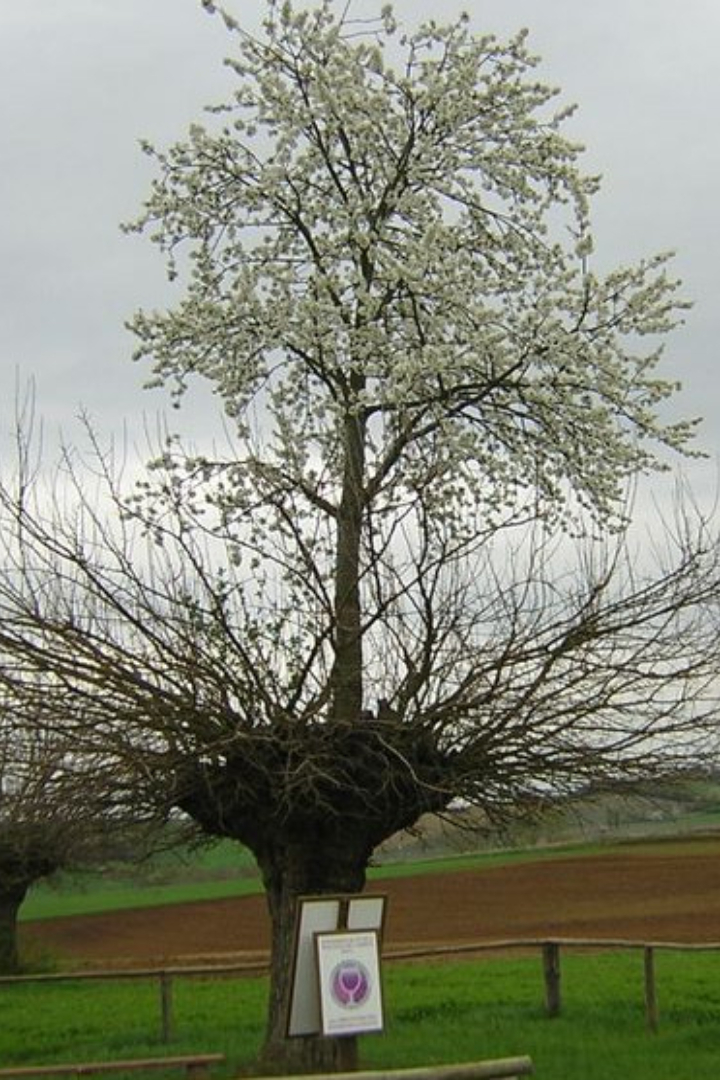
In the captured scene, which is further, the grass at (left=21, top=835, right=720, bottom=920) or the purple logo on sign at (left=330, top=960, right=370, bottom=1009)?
the grass at (left=21, top=835, right=720, bottom=920)

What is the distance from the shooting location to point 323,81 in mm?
16031

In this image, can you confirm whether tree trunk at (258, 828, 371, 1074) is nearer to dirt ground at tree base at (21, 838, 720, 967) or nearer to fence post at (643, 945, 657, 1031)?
fence post at (643, 945, 657, 1031)

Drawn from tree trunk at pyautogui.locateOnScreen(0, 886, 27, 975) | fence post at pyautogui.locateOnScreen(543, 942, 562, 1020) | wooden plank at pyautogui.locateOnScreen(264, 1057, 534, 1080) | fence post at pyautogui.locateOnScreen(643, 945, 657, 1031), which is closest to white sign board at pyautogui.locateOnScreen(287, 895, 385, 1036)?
wooden plank at pyautogui.locateOnScreen(264, 1057, 534, 1080)

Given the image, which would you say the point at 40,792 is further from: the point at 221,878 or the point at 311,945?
the point at 221,878

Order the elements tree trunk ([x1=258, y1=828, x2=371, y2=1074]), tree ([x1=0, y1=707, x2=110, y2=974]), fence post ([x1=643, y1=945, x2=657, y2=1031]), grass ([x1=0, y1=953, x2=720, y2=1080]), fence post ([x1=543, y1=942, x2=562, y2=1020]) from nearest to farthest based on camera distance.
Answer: tree ([x1=0, y1=707, x2=110, y2=974]) < tree trunk ([x1=258, y1=828, x2=371, y2=1074]) < grass ([x1=0, y1=953, x2=720, y2=1080]) < fence post ([x1=643, y1=945, x2=657, y2=1031]) < fence post ([x1=543, y1=942, x2=562, y2=1020])

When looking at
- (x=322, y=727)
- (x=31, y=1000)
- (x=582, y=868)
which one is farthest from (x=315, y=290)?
(x=582, y=868)

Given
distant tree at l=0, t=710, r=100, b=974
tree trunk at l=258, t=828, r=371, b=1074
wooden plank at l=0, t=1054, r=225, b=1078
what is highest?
distant tree at l=0, t=710, r=100, b=974

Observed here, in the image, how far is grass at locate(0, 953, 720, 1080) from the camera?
48.6 feet

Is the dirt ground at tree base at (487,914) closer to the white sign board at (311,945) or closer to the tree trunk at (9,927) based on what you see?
the tree trunk at (9,927)

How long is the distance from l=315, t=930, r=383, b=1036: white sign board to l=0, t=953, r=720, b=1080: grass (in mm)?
2936

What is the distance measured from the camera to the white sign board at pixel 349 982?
10828 millimetres

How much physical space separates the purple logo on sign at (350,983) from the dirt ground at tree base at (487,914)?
1983 cm

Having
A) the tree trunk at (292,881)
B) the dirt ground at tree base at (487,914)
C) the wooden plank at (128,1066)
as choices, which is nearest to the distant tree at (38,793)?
the tree trunk at (292,881)

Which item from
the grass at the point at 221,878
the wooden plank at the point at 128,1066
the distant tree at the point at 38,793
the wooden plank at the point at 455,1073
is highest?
the grass at the point at 221,878
